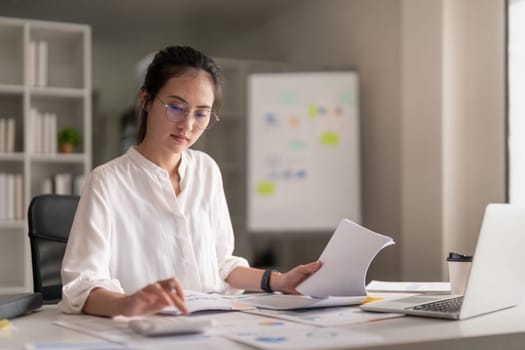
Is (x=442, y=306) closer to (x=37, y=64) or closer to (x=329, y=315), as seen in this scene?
(x=329, y=315)

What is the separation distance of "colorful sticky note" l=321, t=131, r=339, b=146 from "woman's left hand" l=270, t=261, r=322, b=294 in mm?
2862

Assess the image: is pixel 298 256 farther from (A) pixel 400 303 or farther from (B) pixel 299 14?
(A) pixel 400 303

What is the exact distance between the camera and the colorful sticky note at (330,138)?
4703 mm

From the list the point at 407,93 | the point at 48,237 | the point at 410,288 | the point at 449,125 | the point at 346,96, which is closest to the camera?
the point at 410,288

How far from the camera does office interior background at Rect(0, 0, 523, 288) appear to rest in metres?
4.03

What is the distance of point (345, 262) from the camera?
66.1 inches

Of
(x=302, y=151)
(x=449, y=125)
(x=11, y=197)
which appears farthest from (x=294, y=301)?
(x=11, y=197)

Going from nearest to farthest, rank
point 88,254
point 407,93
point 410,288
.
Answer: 1. point 88,254
2. point 410,288
3. point 407,93

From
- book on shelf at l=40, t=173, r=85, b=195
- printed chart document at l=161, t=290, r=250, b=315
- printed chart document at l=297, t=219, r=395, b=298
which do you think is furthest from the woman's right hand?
book on shelf at l=40, t=173, r=85, b=195

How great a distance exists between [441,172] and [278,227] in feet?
3.71

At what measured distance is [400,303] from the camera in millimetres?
1646

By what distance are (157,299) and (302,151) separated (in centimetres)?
342

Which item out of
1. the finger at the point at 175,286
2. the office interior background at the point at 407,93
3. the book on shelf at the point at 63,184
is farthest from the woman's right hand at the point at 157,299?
the book on shelf at the point at 63,184

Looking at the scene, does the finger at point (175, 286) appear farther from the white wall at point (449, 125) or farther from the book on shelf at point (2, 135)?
the book on shelf at point (2, 135)
